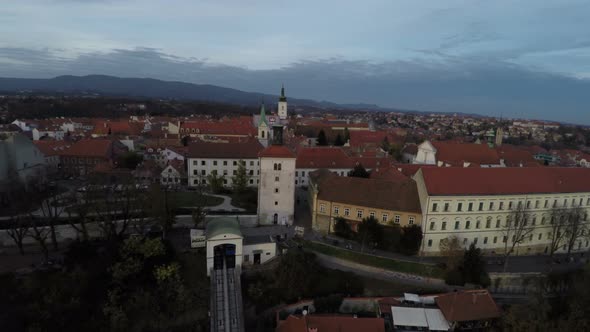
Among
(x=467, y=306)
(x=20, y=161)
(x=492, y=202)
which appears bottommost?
(x=467, y=306)

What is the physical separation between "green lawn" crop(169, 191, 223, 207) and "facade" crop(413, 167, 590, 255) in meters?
27.0

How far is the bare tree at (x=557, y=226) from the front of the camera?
4106cm

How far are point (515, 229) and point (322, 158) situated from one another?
34.2 m

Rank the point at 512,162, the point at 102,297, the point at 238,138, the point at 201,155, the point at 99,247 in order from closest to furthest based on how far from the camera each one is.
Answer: the point at 102,297
the point at 99,247
the point at 201,155
the point at 512,162
the point at 238,138

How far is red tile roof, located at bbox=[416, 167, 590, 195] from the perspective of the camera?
4019cm

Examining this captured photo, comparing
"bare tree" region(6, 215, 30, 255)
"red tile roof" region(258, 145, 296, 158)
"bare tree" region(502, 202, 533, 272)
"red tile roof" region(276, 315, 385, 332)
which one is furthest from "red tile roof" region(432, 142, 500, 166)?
"bare tree" region(6, 215, 30, 255)

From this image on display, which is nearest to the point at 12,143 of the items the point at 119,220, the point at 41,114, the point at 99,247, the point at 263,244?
the point at 119,220

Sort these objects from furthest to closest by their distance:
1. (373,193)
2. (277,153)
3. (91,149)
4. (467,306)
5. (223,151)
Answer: (91,149), (223,151), (277,153), (373,193), (467,306)

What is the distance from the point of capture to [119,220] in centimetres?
4094

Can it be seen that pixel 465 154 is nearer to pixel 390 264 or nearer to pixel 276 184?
pixel 390 264

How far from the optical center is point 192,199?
49562mm

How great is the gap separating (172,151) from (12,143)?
2637 cm

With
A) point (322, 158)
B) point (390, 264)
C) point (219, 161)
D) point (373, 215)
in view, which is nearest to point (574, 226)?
point (390, 264)

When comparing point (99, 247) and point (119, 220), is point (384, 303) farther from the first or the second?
point (119, 220)
